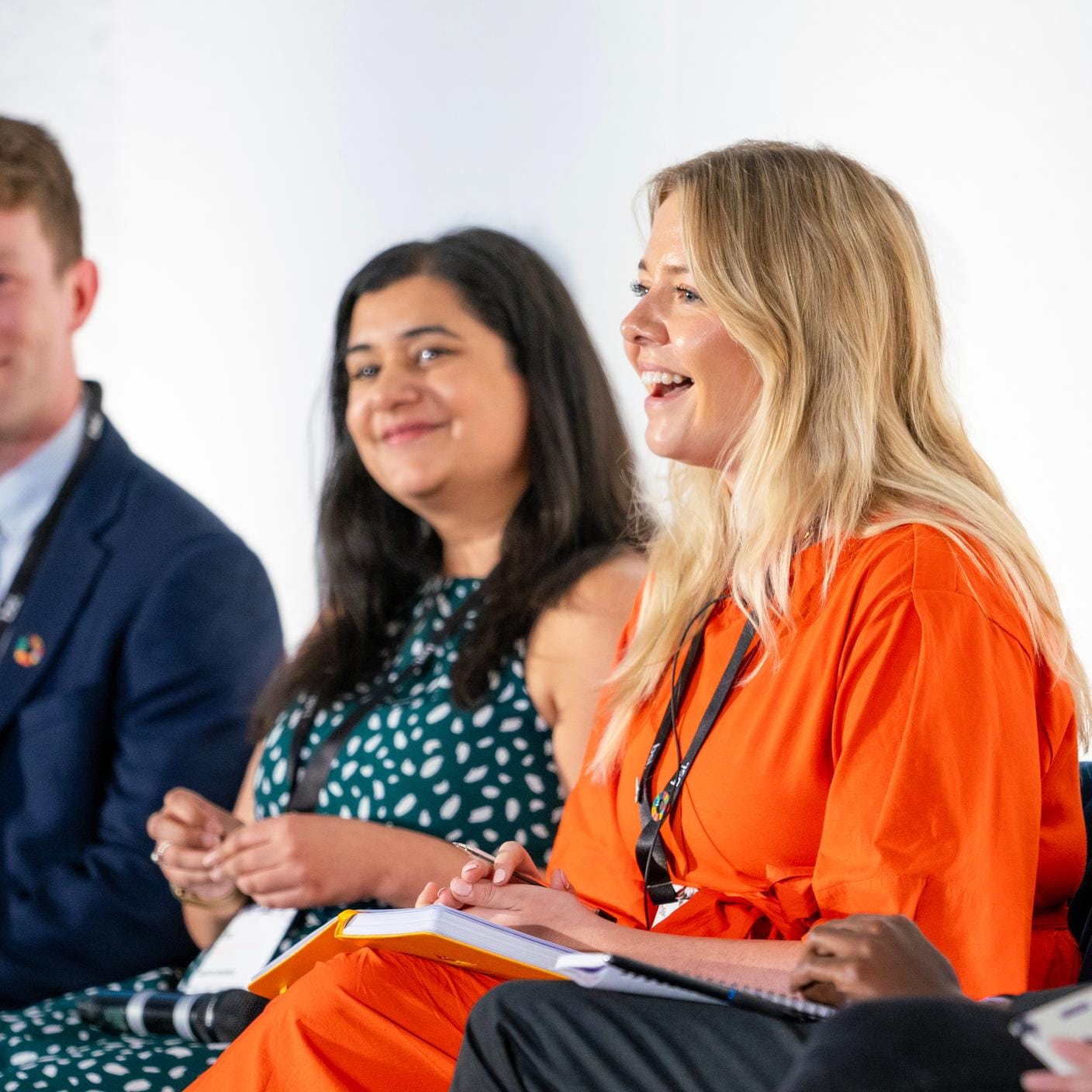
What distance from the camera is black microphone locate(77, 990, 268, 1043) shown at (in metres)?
2.02

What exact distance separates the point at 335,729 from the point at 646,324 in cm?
92

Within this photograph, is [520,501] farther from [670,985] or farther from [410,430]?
[670,985]

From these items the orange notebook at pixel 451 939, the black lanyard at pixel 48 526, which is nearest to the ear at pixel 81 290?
the black lanyard at pixel 48 526

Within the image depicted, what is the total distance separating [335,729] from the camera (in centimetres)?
237

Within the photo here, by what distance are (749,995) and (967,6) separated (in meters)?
1.86

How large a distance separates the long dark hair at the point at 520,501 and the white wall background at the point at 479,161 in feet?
0.99

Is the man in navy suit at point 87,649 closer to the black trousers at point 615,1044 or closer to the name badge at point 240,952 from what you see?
the name badge at point 240,952

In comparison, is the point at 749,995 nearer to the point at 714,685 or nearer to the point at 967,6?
the point at 714,685

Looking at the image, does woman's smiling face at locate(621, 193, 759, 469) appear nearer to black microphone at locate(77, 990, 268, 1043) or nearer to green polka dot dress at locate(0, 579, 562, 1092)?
green polka dot dress at locate(0, 579, 562, 1092)

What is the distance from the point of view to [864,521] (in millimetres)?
1619

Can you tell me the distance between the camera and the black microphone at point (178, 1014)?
79.4 inches

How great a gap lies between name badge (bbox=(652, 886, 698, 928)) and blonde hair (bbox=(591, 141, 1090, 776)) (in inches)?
10.9

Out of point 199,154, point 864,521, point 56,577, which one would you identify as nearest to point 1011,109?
point 864,521

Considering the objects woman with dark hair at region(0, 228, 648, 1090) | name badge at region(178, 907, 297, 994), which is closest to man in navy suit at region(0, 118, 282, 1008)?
woman with dark hair at region(0, 228, 648, 1090)
